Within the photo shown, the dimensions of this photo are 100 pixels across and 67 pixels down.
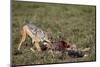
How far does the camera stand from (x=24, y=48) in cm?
226

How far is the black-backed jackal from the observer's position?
227 centimetres

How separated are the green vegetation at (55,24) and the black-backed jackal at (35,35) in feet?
0.14

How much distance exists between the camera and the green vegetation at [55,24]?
2.24 m

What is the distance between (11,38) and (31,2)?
0.46 metres

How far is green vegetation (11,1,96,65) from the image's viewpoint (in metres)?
2.24

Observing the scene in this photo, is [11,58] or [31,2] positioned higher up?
[31,2]

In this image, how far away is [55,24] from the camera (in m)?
2.38

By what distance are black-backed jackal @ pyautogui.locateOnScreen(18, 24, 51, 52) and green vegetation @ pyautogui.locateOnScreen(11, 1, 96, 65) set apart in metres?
0.04

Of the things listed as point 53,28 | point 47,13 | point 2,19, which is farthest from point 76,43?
point 2,19

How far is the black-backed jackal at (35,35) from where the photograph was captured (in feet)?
7.44

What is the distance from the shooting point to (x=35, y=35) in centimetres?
231

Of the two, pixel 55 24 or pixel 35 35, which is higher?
pixel 55 24

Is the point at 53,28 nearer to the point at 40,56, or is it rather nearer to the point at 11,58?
the point at 40,56

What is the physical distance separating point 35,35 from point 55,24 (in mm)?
272
